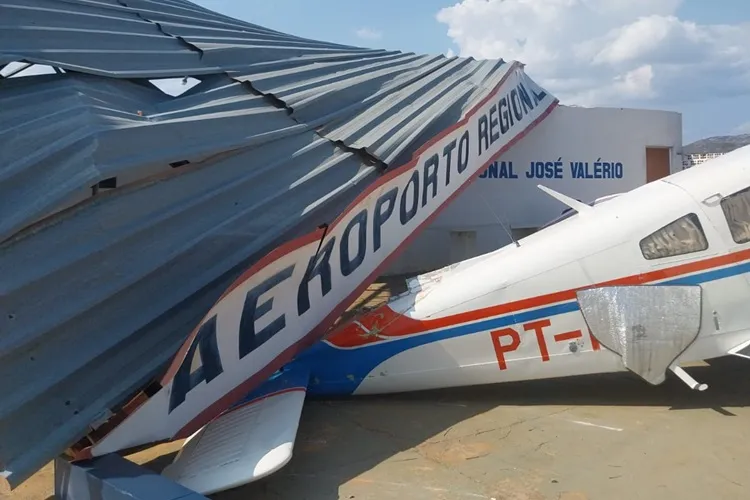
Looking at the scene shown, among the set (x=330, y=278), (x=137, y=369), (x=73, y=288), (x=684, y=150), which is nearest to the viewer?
(x=73, y=288)

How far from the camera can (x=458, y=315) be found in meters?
6.04

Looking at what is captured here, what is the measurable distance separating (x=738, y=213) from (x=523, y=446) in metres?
2.98

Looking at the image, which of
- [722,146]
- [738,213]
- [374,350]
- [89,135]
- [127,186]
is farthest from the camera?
[722,146]

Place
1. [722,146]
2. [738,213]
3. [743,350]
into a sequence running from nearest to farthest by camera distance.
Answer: [743,350]
[738,213]
[722,146]

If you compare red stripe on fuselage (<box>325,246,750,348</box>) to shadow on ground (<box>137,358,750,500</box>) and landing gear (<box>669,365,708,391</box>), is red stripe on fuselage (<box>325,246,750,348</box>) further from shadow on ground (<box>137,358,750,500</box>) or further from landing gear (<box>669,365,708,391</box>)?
landing gear (<box>669,365,708,391</box>)

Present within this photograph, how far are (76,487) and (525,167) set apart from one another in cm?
1226

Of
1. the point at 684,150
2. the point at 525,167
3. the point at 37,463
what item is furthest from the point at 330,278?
the point at 684,150

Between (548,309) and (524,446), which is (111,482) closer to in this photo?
(524,446)

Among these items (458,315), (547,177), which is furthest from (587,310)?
(547,177)

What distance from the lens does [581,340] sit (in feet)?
19.7

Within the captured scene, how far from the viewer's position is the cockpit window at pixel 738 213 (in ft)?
19.4

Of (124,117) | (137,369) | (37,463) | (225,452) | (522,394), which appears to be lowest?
(522,394)

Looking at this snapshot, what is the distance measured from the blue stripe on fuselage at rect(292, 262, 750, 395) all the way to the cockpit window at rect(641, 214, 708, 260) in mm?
253

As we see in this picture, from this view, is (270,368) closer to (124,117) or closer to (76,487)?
(76,487)
